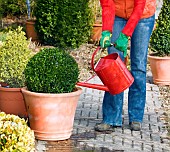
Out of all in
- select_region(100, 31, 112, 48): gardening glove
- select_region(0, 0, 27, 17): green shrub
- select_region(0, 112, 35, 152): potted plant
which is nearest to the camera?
select_region(0, 112, 35, 152): potted plant

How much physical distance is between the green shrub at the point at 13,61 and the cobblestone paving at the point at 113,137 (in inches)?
32.7

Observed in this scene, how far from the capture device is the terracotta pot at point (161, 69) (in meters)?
9.37

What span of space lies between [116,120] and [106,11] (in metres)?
1.22

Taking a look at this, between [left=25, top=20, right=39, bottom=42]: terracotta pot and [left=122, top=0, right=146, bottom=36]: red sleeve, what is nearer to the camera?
[left=122, top=0, right=146, bottom=36]: red sleeve

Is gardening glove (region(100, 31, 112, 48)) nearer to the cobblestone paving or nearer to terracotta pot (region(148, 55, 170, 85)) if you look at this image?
the cobblestone paving

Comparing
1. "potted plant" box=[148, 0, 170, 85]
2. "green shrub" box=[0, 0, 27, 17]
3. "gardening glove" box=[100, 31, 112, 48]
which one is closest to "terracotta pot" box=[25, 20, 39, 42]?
"green shrub" box=[0, 0, 27, 17]

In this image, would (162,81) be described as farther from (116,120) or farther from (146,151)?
(146,151)

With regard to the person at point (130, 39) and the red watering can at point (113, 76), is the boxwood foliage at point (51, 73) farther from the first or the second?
Result: the person at point (130, 39)

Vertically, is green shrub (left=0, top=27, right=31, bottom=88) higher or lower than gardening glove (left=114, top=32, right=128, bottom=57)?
lower

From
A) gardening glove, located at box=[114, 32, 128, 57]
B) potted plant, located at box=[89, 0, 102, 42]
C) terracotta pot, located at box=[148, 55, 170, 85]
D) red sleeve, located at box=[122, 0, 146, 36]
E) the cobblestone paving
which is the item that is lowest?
the cobblestone paving

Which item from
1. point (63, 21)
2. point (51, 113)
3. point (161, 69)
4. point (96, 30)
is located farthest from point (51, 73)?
point (96, 30)

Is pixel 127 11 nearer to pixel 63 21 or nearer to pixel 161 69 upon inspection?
pixel 161 69

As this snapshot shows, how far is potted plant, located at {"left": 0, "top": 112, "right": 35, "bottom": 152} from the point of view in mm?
4340

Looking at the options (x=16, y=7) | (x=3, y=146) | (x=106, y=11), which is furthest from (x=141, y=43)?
(x=16, y=7)
